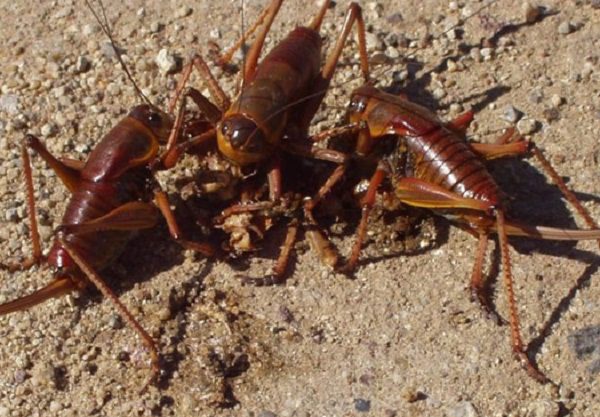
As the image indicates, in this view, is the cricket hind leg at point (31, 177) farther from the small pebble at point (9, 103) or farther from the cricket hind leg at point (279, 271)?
the cricket hind leg at point (279, 271)

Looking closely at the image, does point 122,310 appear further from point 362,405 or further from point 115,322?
point 362,405

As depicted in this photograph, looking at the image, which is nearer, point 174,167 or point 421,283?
point 421,283

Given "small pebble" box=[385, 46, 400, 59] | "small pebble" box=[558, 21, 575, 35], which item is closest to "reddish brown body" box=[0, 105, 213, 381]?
"small pebble" box=[385, 46, 400, 59]

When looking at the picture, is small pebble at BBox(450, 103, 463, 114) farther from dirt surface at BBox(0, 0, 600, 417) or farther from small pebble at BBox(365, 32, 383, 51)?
small pebble at BBox(365, 32, 383, 51)

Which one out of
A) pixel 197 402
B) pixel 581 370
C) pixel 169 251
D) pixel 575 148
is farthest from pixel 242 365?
pixel 575 148

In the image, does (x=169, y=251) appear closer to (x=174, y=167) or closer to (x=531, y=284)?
(x=174, y=167)
